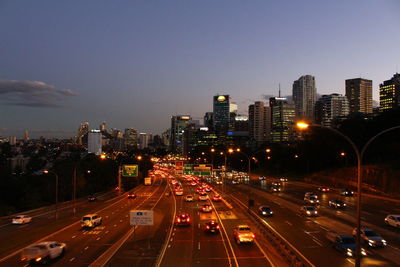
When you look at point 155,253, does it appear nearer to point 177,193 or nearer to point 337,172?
point 177,193

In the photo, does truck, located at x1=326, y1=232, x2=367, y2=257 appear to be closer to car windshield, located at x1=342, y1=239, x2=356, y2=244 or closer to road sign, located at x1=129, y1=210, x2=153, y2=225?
car windshield, located at x1=342, y1=239, x2=356, y2=244

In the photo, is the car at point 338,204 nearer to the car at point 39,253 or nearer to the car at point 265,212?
the car at point 265,212

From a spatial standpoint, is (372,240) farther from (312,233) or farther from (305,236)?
(312,233)

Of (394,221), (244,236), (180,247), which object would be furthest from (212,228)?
(394,221)

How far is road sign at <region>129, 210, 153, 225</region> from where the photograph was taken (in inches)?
1227

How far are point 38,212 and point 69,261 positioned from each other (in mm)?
37710

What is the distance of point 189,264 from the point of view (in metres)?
24.9

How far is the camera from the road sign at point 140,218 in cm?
3117

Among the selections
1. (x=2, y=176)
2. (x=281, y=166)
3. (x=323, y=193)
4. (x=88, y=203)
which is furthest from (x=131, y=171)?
(x=281, y=166)

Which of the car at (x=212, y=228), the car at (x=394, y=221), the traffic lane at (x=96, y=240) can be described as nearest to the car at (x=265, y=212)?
the car at (x=212, y=228)

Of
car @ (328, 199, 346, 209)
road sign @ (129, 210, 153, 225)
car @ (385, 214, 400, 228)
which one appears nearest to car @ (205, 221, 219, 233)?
road sign @ (129, 210, 153, 225)

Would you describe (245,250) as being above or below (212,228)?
below

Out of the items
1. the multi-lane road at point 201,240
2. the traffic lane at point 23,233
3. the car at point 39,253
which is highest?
the car at point 39,253

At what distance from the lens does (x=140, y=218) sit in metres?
31.3
